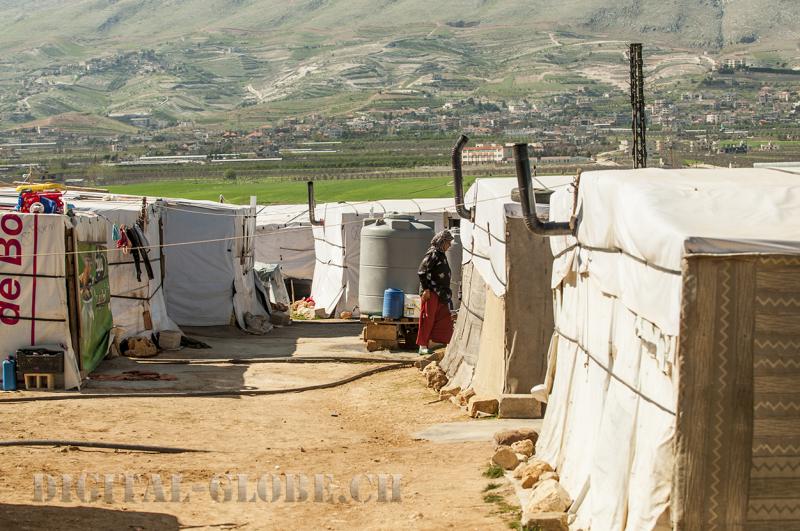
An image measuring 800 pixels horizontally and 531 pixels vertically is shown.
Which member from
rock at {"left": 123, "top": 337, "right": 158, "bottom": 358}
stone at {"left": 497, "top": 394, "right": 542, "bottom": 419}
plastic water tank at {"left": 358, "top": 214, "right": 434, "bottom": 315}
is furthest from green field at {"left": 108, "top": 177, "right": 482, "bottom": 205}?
stone at {"left": 497, "top": 394, "right": 542, "bottom": 419}

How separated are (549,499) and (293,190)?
Answer: 77558 mm

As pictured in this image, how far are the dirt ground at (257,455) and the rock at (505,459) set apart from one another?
0.24 metres

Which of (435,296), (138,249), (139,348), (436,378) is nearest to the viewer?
(436,378)

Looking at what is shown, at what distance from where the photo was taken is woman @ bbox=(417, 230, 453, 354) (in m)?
17.8

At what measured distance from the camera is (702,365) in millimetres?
7207

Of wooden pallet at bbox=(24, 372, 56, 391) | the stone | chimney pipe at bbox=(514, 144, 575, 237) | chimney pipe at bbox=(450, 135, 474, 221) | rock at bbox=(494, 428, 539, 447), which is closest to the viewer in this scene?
chimney pipe at bbox=(514, 144, 575, 237)

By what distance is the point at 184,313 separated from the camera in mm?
23891

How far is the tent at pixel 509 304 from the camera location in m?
13.4

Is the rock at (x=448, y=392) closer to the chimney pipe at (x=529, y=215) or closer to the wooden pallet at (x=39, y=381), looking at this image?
the wooden pallet at (x=39, y=381)

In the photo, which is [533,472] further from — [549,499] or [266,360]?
[266,360]

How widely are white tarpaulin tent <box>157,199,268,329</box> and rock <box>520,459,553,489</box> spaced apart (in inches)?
554

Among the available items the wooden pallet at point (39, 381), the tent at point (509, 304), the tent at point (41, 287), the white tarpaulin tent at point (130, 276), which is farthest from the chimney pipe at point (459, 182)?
the wooden pallet at point (39, 381)

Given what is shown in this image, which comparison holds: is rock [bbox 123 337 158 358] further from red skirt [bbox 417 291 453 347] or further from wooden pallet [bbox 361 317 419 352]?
red skirt [bbox 417 291 453 347]

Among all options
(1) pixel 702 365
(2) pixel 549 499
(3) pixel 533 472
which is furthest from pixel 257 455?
(1) pixel 702 365
